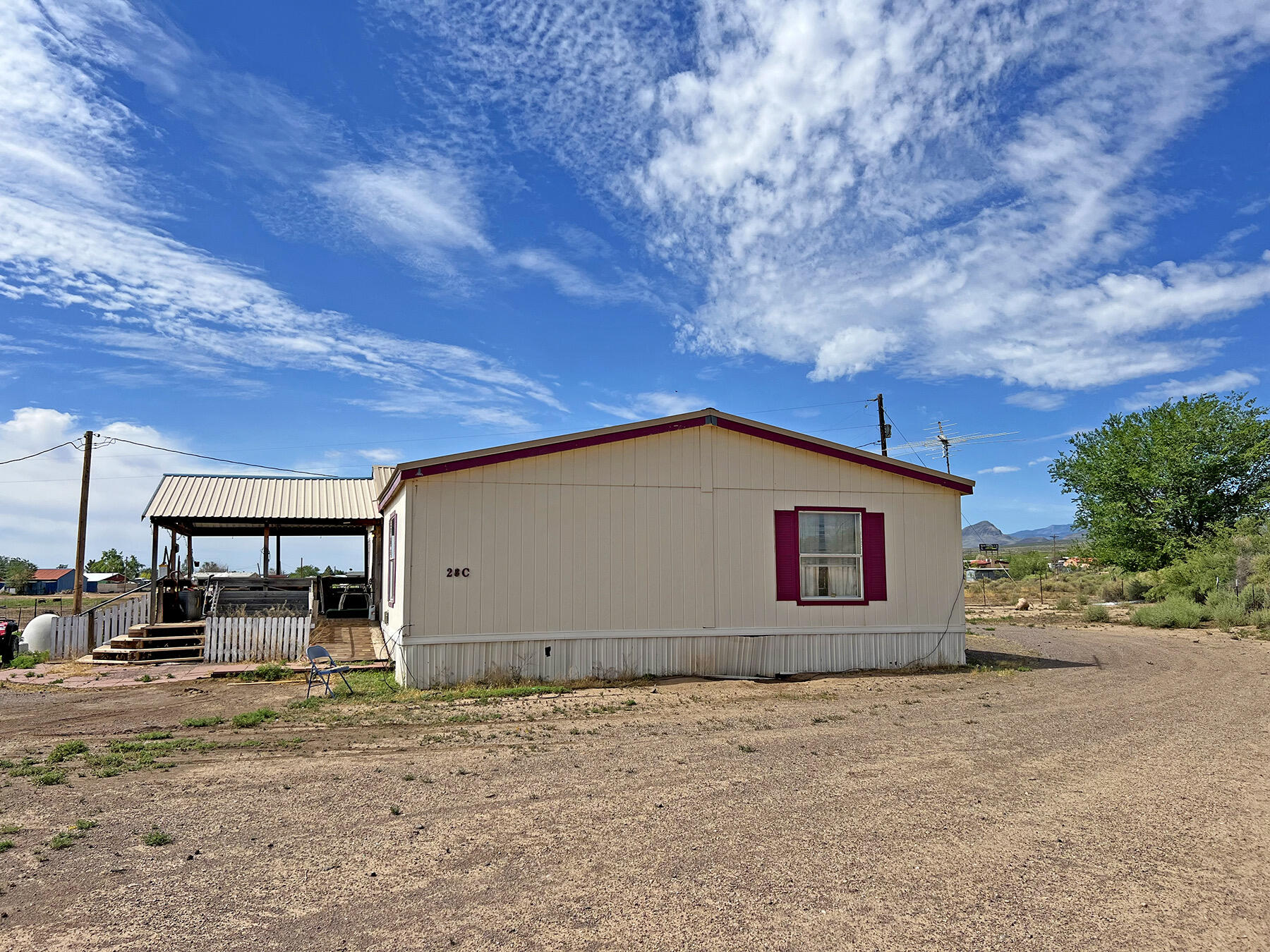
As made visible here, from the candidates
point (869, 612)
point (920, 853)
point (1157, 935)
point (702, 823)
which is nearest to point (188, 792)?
point (702, 823)

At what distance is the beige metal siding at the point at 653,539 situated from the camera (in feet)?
38.4

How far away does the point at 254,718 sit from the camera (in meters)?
9.41

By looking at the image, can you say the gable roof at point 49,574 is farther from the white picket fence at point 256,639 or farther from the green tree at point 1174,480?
the green tree at point 1174,480

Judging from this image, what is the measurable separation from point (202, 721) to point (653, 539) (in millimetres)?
6227

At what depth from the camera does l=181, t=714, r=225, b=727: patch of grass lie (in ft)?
30.2

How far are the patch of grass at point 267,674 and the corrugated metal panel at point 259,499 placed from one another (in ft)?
15.4

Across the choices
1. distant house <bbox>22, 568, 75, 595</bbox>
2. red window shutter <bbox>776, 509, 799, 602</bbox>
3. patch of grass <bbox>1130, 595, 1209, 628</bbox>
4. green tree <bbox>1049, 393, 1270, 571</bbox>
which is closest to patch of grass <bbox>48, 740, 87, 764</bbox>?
red window shutter <bbox>776, 509, 799, 602</bbox>

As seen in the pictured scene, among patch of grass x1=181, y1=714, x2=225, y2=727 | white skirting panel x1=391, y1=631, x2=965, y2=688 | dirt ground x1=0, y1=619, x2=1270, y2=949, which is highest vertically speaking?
white skirting panel x1=391, y1=631, x2=965, y2=688

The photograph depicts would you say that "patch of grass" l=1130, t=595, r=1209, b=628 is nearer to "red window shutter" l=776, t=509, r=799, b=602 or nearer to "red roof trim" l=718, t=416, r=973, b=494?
"red roof trim" l=718, t=416, r=973, b=494

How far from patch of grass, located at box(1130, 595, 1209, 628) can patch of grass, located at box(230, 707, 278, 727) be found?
22.5m

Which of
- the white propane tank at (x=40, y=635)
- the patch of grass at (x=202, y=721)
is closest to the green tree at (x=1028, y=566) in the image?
the white propane tank at (x=40, y=635)

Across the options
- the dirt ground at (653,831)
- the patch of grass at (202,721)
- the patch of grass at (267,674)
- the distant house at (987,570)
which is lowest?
the dirt ground at (653,831)

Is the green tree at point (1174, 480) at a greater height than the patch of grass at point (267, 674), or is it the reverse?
the green tree at point (1174, 480)

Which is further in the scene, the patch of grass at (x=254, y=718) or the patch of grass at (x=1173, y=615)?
the patch of grass at (x=1173, y=615)
